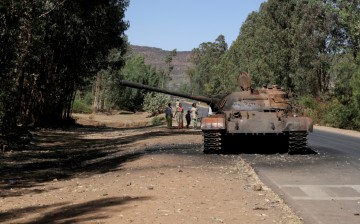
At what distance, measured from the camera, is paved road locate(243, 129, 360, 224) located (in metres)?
8.15

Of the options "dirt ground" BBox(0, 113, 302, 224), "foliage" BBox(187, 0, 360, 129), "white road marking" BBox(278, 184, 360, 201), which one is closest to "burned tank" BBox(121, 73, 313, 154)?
"dirt ground" BBox(0, 113, 302, 224)

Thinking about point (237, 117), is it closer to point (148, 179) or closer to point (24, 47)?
point (148, 179)

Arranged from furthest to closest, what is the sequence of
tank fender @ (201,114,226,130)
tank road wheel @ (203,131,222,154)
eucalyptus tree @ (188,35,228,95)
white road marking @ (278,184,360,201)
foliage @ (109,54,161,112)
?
1. eucalyptus tree @ (188,35,228,95)
2. foliage @ (109,54,161,112)
3. tank road wheel @ (203,131,222,154)
4. tank fender @ (201,114,226,130)
5. white road marking @ (278,184,360,201)

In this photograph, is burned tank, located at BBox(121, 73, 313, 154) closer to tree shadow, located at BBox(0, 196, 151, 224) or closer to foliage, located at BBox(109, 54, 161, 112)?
tree shadow, located at BBox(0, 196, 151, 224)

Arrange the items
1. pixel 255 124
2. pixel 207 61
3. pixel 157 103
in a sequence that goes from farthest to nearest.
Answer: pixel 207 61 < pixel 157 103 < pixel 255 124

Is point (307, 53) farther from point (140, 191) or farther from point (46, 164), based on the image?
point (140, 191)

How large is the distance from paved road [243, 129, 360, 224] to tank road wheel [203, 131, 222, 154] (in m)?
0.95

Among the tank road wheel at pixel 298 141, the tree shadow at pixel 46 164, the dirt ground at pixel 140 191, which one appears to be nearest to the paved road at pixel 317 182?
the tank road wheel at pixel 298 141

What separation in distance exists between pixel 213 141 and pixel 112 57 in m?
50.4

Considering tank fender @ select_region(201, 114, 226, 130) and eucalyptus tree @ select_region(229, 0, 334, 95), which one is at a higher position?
eucalyptus tree @ select_region(229, 0, 334, 95)

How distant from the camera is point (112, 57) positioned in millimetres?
65438

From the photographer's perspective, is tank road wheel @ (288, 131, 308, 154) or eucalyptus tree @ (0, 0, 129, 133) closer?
tank road wheel @ (288, 131, 308, 154)

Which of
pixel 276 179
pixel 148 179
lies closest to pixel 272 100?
pixel 276 179

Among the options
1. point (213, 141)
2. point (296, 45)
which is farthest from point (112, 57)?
point (213, 141)
